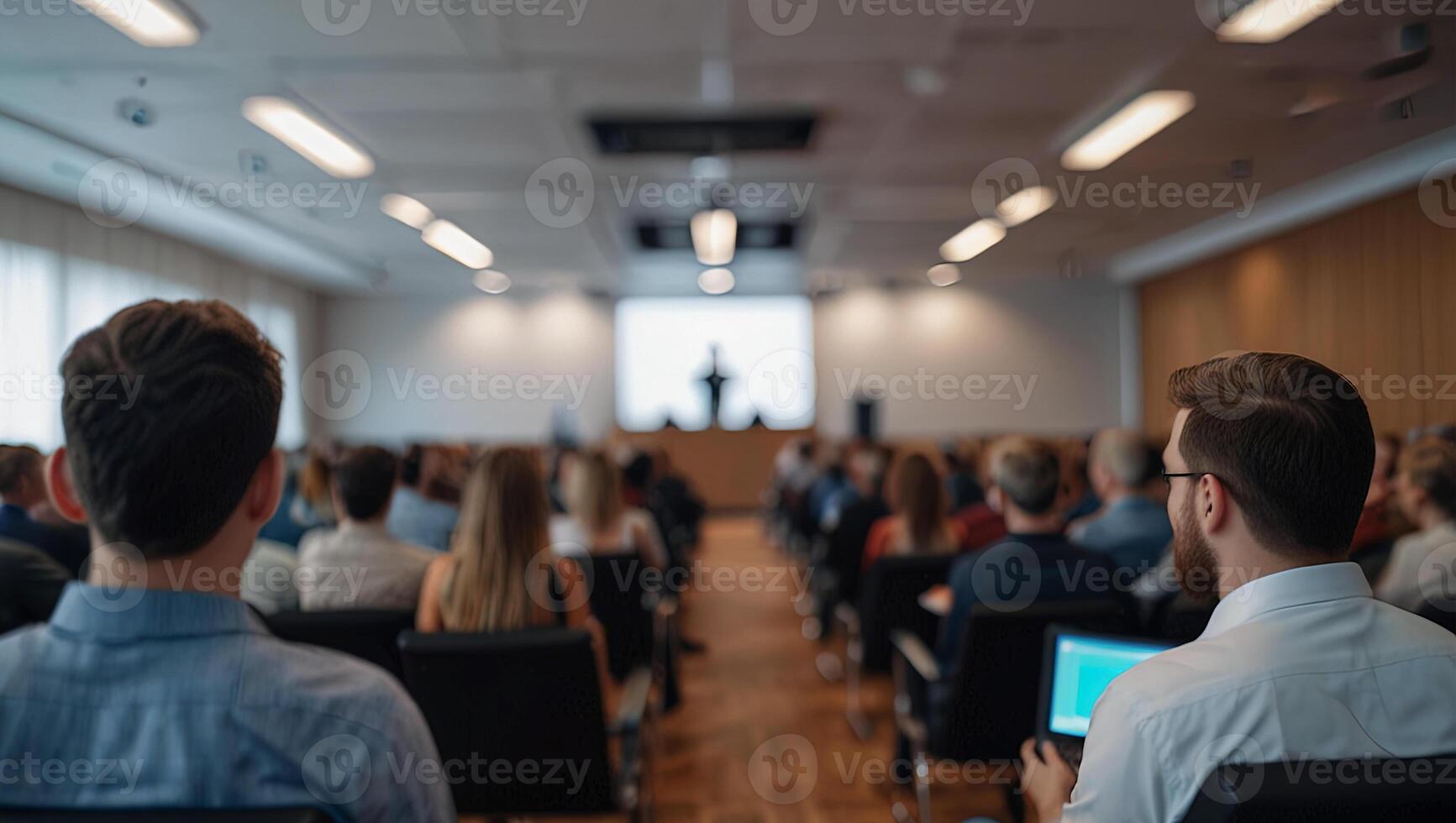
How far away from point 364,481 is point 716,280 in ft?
34.8

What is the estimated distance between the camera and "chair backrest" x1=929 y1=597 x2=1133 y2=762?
2338 millimetres

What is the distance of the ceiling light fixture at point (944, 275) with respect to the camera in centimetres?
1195

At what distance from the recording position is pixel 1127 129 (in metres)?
5.99

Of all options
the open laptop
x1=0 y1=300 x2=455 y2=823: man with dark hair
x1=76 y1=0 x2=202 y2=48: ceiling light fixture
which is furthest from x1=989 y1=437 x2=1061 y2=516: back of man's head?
x1=76 y1=0 x2=202 y2=48: ceiling light fixture

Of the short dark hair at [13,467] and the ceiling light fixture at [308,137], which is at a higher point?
the ceiling light fixture at [308,137]

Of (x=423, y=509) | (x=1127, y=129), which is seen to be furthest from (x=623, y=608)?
(x=1127, y=129)

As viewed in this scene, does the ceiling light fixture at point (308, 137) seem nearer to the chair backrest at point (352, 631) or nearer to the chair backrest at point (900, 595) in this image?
the chair backrest at point (352, 631)

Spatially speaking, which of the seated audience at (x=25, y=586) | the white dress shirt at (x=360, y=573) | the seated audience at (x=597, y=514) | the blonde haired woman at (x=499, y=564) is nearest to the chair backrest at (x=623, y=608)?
the seated audience at (x=597, y=514)

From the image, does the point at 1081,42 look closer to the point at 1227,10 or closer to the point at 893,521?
the point at 1227,10

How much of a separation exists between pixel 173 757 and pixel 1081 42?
5.03 m

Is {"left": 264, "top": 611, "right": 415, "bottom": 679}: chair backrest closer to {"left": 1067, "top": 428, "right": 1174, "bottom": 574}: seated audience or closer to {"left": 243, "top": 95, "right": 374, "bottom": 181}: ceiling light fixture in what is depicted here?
{"left": 1067, "top": 428, "right": 1174, "bottom": 574}: seated audience

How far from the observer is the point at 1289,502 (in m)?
1.06

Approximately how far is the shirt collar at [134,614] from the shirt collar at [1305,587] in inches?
47.4

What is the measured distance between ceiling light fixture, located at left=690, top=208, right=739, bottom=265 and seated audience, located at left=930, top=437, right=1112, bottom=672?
6.28m
